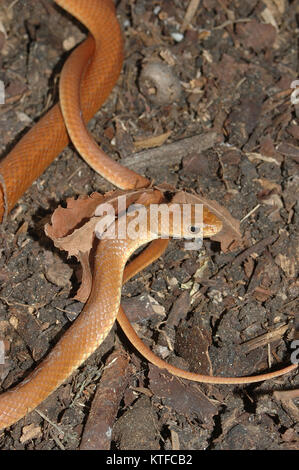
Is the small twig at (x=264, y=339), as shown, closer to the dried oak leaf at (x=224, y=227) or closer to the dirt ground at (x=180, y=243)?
the dirt ground at (x=180, y=243)

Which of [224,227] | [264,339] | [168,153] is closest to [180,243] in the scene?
[224,227]

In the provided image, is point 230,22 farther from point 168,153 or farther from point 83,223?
point 83,223

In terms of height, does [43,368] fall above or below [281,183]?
above

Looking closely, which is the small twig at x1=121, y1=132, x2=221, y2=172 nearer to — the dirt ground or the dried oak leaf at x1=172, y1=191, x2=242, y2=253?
the dirt ground

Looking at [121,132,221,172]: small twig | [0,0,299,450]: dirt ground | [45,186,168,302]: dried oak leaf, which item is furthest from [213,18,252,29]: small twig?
[45,186,168,302]: dried oak leaf

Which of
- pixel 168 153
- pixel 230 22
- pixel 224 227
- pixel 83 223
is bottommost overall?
pixel 224 227

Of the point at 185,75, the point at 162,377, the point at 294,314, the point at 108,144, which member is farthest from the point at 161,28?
the point at 162,377

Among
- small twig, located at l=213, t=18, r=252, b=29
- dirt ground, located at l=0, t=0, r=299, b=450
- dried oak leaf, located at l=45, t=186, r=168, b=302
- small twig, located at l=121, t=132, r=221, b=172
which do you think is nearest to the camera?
dirt ground, located at l=0, t=0, r=299, b=450

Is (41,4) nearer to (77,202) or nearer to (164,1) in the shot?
(164,1)

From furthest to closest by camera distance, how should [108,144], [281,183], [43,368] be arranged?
1. [108,144]
2. [281,183]
3. [43,368]
